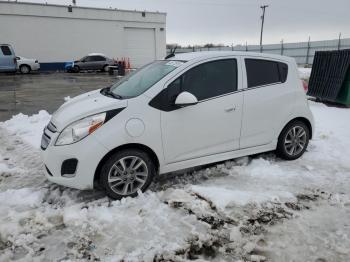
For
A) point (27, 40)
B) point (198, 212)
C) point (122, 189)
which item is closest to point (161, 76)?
point (122, 189)

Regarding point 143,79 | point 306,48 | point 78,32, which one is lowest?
point 306,48

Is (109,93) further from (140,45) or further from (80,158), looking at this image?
(140,45)

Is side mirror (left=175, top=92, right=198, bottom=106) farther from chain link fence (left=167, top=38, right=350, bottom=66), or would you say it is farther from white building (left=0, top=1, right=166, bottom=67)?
white building (left=0, top=1, right=166, bottom=67)

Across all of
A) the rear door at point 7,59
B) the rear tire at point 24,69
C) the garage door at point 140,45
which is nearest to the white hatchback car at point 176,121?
the rear door at point 7,59

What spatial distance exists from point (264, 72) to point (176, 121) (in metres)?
1.76

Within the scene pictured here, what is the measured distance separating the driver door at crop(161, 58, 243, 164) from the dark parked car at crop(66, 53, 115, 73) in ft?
80.9

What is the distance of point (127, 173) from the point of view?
4203 mm

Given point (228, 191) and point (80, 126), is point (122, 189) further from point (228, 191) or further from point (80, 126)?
point (228, 191)

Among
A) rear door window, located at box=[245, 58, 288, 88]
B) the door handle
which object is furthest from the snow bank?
rear door window, located at box=[245, 58, 288, 88]

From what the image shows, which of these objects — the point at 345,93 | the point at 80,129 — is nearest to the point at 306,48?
the point at 345,93

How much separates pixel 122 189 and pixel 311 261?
2240mm

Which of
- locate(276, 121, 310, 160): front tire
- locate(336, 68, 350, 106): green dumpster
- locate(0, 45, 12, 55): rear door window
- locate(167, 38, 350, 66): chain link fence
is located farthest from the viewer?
locate(167, 38, 350, 66): chain link fence

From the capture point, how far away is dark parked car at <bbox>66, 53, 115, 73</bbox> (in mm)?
27750

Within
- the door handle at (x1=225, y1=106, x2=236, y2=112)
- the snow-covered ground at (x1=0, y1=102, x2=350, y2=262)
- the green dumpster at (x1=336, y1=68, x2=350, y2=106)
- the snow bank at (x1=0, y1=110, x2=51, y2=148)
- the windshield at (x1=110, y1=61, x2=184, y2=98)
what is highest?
the windshield at (x1=110, y1=61, x2=184, y2=98)
